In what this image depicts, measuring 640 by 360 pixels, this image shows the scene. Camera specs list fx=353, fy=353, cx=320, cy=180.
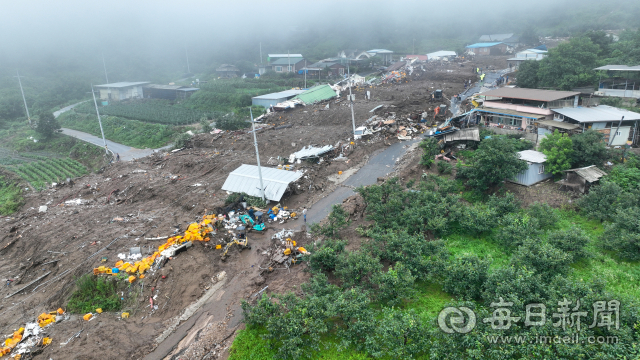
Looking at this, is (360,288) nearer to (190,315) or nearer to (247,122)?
(190,315)

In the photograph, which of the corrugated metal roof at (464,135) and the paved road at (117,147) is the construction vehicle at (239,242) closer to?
the corrugated metal roof at (464,135)

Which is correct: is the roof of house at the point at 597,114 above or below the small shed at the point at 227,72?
below

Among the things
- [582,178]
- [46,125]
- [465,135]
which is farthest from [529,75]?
[46,125]

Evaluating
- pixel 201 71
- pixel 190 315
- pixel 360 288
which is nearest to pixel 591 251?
pixel 360 288

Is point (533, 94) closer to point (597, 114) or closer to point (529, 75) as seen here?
point (597, 114)

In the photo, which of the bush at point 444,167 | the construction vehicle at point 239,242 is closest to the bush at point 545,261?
the bush at point 444,167

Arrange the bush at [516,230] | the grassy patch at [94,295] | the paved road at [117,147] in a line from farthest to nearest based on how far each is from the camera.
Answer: the paved road at [117,147] → the bush at [516,230] → the grassy patch at [94,295]
